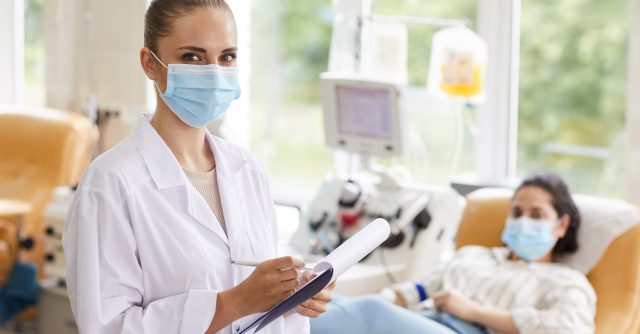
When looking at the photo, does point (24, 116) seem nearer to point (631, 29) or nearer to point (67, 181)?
point (67, 181)

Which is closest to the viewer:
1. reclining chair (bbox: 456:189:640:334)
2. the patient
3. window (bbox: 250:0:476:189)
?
the patient

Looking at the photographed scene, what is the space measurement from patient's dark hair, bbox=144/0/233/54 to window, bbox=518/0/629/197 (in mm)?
2362

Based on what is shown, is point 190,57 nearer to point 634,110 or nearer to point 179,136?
point 179,136

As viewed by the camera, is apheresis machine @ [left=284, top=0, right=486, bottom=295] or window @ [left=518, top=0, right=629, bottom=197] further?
window @ [left=518, top=0, right=629, bottom=197]

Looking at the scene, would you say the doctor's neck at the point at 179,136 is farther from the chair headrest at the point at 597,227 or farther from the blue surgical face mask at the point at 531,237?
the chair headrest at the point at 597,227

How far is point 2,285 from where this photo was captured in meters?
4.28

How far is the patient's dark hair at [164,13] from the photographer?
1.66m

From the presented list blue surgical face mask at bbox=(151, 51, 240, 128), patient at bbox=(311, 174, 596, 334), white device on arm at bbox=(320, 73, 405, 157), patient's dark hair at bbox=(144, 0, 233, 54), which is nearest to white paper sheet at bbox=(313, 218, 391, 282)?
blue surgical face mask at bbox=(151, 51, 240, 128)

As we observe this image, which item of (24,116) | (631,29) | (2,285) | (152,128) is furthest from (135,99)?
(152,128)

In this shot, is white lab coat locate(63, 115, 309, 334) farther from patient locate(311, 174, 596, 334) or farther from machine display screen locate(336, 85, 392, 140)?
machine display screen locate(336, 85, 392, 140)

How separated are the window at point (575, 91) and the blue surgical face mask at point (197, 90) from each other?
234cm

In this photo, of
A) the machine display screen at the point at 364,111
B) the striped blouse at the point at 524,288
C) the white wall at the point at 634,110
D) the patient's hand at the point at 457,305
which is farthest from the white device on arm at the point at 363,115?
the white wall at the point at 634,110

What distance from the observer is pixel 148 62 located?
1.72m

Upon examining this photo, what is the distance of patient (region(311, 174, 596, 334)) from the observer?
2723 mm
